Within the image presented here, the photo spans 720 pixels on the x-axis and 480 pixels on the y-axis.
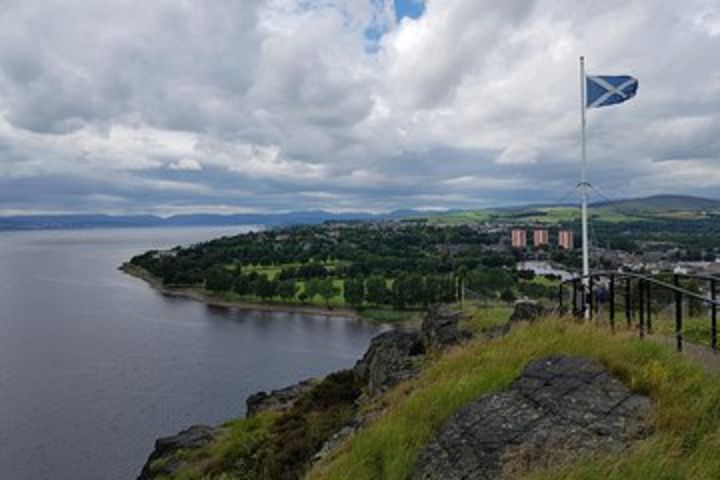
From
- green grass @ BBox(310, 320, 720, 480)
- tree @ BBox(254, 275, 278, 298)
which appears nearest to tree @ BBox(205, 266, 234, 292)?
tree @ BBox(254, 275, 278, 298)

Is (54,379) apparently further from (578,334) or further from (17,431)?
(578,334)

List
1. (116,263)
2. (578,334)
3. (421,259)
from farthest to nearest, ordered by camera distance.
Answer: (116,263)
(421,259)
(578,334)

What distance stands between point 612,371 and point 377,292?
91.3m

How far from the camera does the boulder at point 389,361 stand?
1319 cm

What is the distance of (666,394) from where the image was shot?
6.50 meters

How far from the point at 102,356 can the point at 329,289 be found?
47.6 m

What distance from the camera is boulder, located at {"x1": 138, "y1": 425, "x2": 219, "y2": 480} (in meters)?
21.7

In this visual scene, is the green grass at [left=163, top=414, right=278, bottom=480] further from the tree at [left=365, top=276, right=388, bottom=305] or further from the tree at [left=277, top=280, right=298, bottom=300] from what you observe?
the tree at [left=277, top=280, right=298, bottom=300]

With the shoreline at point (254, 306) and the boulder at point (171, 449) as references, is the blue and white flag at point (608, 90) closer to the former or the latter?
the boulder at point (171, 449)

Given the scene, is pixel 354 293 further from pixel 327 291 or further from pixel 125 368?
pixel 125 368

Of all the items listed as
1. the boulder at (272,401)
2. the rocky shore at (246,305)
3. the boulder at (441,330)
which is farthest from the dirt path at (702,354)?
the rocky shore at (246,305)

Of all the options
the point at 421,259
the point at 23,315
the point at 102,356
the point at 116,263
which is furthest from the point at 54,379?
the point at 116,263

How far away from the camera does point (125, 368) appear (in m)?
53.5

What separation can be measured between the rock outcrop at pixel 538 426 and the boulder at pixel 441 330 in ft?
23.0
